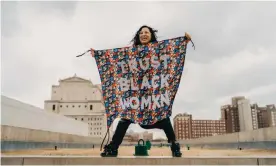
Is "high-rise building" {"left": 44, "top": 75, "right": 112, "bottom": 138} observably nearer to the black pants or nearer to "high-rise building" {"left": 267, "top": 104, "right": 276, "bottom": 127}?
the black pants

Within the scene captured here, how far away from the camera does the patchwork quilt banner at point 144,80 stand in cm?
691

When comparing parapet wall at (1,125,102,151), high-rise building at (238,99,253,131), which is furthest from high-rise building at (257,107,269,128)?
parapet wall at (1,125,102,151)

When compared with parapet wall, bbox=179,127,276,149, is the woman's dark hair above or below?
above

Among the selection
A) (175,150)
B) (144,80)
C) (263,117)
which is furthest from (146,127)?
(263,117)

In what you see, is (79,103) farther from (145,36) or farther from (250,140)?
(145,36)

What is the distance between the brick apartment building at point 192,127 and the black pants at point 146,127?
102 metres

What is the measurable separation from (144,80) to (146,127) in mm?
1320

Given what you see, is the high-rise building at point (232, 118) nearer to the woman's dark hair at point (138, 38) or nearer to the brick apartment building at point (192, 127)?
the brick apartment building at point (192, 127)

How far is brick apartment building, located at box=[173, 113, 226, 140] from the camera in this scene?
10819cm

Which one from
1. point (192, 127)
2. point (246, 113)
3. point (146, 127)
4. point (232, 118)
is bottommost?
point (146, 127)

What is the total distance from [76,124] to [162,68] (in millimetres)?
36810

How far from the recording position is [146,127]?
702 centimetres

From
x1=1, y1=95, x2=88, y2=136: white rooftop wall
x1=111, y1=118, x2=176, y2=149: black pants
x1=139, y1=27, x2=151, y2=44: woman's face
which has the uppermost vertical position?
x1=139, y1=27, x2=151, y2=44: woman's face

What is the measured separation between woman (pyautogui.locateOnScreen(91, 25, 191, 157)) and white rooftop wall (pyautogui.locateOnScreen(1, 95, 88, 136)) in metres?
14.8
